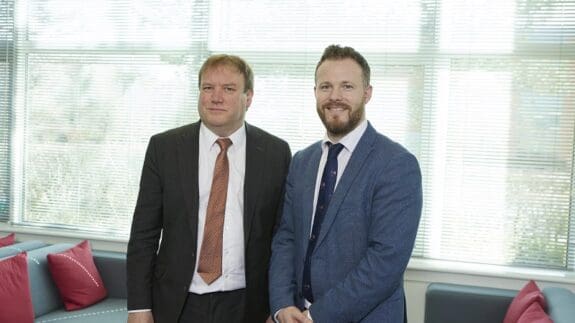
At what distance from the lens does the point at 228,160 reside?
2373 millimetres

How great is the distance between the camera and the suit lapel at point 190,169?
226 centimetres

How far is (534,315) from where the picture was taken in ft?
8.57

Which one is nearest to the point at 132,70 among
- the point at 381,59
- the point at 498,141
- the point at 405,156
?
the point at 381,59

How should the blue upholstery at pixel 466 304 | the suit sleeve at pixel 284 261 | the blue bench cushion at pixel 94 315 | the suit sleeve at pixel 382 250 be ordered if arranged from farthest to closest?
the blue bench cushion at pixel 94 315 → the blue upholstery at pixel 466 304 → the suit sleeve at pixel 284 261 → the suit sleeve at pixel 382 250

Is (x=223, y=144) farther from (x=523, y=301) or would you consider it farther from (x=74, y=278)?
(x=74, y=278)

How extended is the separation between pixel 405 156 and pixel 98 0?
2.95 meters

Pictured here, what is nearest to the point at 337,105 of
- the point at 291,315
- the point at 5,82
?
Answer: the point at 291,315

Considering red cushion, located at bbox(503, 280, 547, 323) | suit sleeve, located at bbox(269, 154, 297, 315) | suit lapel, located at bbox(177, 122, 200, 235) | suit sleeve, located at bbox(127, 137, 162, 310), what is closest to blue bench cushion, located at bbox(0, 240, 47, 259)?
suit sleeve, located at bbox(127, 137, 162, 310)

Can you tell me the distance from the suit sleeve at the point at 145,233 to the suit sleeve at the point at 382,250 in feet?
2.21

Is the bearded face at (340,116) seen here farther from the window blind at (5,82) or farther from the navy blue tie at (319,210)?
the window blind at (5,82)

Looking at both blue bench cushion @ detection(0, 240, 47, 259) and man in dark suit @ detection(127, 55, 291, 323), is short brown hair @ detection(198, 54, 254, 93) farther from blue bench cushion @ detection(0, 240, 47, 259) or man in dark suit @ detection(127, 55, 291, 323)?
blue bench cushion @ detection(0, 240, 47, 259)

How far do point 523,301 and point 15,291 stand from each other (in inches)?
97.0

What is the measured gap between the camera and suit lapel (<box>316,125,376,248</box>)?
202 cm

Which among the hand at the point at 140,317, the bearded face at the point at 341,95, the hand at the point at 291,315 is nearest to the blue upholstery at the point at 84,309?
the hand at the point at 140,317
